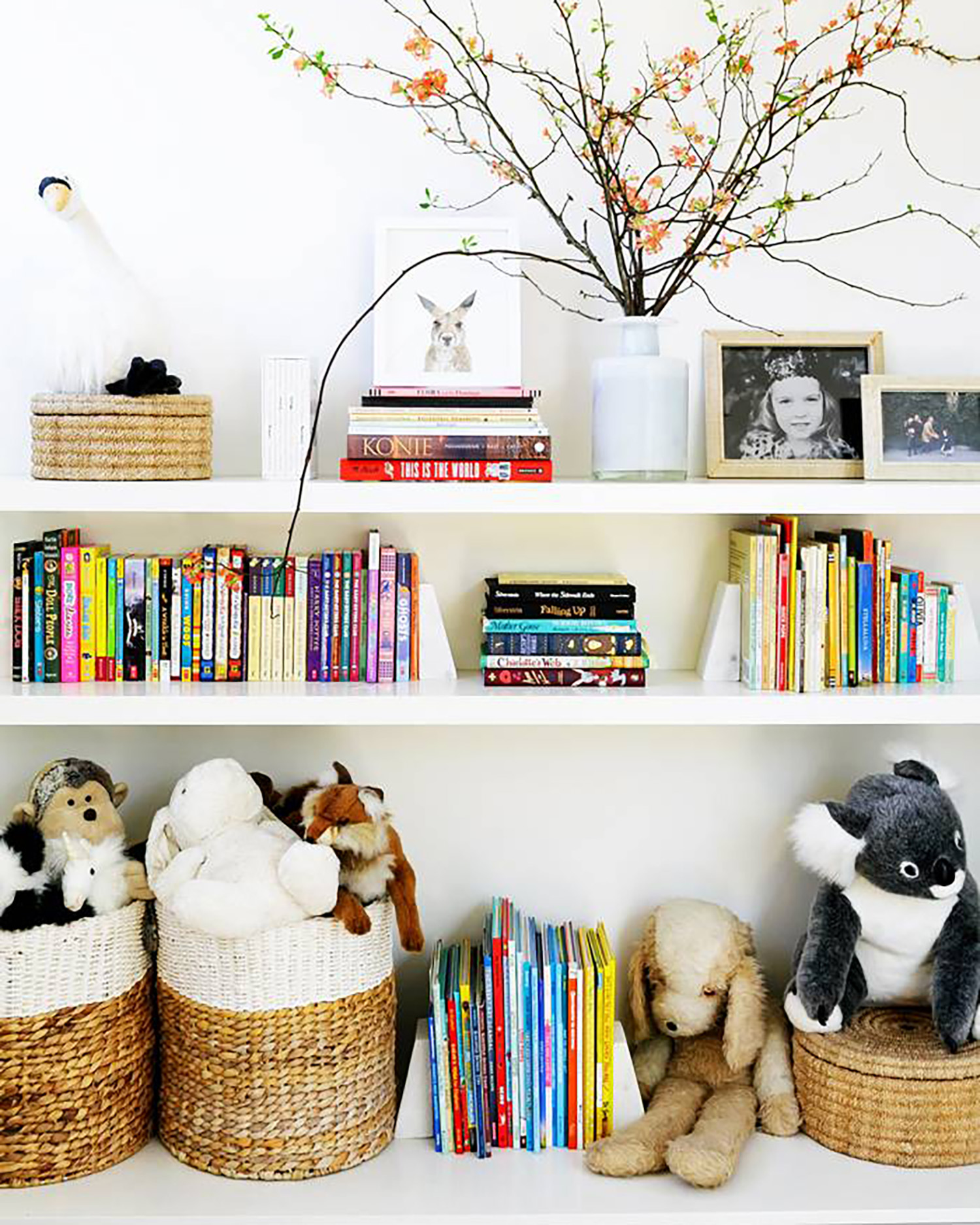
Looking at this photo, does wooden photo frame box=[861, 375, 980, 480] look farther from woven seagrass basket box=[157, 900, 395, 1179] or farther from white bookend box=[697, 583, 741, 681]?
woven seagrass basket box=[157, 900, 395, 1179]

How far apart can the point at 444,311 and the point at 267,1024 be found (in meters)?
1.05

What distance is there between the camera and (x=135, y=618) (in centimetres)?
209

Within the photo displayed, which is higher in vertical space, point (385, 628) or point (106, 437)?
point (106, 437)

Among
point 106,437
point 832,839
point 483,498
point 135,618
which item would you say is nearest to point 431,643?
point 483,498

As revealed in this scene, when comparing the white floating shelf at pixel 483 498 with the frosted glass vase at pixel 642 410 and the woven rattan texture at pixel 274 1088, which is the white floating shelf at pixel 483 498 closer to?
the frosted glass vase at pixel 642 410

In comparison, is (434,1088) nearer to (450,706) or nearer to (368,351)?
(450,706)

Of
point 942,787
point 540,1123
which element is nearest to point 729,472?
point 942,787

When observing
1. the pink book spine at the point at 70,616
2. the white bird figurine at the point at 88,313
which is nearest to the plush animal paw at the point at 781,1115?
the pink book spine at the point at 70,616

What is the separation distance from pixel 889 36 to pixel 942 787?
1.10m

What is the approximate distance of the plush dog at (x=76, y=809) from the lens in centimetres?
202

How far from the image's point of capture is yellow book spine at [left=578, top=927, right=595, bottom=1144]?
6.67 ft

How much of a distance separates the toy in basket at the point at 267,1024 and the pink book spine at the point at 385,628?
0.91 feet

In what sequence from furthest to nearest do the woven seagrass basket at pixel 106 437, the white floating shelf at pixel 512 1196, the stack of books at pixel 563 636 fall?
the stack of books at pixel 563 636 < the woven seagrass basket at pixel 106 437 < the white floating shelf at pixel 512 1196

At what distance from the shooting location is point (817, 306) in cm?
221
